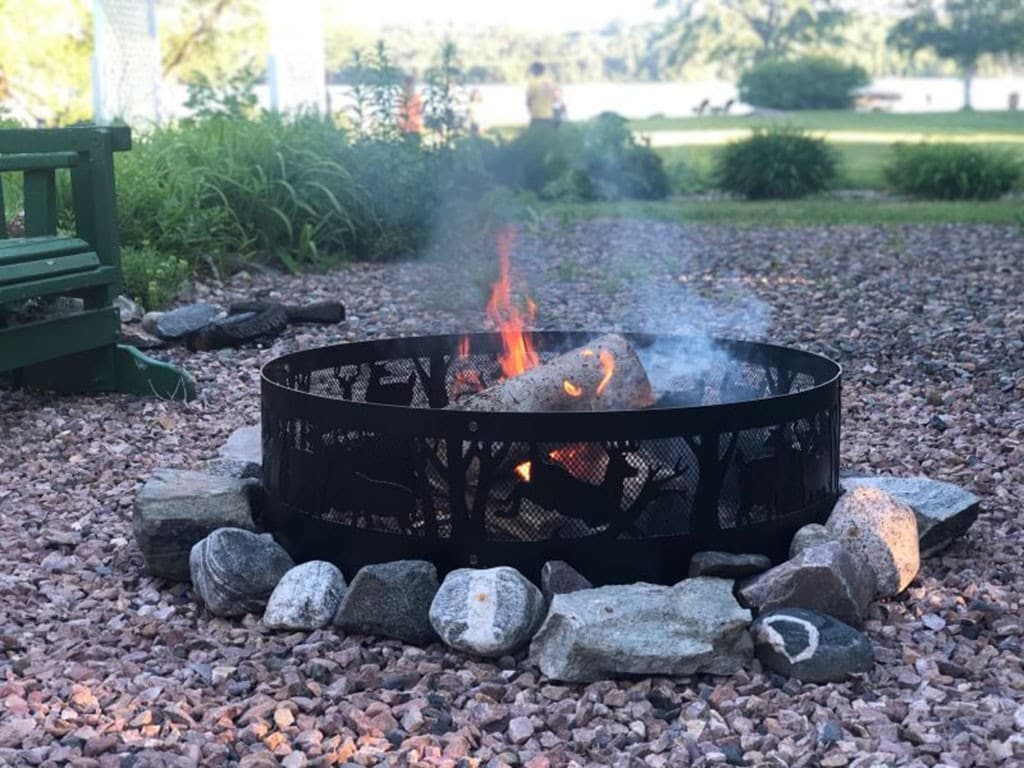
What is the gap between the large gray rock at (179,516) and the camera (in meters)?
3.05

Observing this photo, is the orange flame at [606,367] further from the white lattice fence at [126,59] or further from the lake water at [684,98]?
the lake water at [684,98]

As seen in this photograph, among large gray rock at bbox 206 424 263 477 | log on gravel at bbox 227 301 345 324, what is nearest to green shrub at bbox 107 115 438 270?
log on gravel at bbox 227 301 345 324

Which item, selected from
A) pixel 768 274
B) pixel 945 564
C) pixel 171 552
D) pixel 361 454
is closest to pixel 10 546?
pixel 171 552

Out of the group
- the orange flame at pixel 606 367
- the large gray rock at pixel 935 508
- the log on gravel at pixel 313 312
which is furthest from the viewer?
the log on gravel at pixel 313 312

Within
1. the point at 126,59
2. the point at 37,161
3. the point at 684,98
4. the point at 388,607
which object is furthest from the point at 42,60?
the point at 684,98

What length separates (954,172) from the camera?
13.0m

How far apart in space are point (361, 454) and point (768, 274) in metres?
5.41

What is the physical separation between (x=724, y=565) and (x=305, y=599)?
92cm

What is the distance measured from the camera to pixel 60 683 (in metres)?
2.53

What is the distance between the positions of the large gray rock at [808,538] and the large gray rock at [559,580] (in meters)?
0.51

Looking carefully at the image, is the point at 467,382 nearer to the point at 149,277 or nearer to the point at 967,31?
the point at 149,277

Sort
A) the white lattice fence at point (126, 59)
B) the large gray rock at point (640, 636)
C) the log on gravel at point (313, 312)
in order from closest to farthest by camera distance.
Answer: the large gray rock at point (640, 636)
the log on gravel at point (313, 312)
the white lattice fence at point (126, 59)

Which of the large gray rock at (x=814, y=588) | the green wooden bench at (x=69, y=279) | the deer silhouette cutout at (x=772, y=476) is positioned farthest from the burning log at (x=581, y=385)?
the green wooden bench at (x=69, y=279)

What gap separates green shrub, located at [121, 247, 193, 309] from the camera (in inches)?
249
